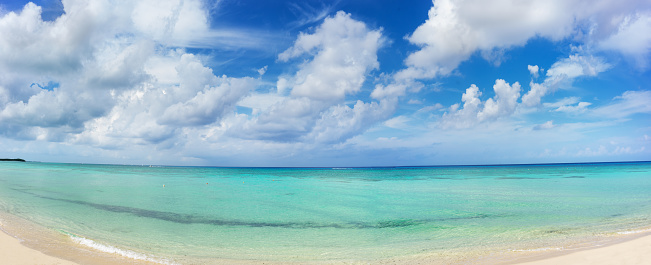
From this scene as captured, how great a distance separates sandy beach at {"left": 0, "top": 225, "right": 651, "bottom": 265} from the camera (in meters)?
8.98

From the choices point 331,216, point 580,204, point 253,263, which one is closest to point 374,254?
point 253,263

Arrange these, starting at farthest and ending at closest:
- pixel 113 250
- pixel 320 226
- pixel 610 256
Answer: pixel 320 226
pixel 113 250
pixel 610 256

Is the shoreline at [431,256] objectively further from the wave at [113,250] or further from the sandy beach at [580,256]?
the wave at [113,250]

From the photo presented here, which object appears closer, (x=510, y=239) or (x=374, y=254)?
(x=374, y=254)

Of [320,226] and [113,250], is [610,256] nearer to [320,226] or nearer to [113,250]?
[320,226]

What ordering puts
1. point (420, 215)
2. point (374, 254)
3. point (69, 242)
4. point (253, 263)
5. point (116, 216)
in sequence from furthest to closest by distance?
point (420, 215), point (116, 216), point (69, 242), point (374, 254), point (253, 263)

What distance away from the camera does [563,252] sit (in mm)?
10375

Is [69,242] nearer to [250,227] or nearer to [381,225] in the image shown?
[250,227]

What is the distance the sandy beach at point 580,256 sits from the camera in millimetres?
8977

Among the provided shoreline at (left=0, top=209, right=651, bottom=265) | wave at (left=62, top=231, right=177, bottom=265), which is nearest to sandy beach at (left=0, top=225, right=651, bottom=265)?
shoreline at (left=0, top=209, right=651, bottom=265)

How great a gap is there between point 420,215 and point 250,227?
9.68 meters

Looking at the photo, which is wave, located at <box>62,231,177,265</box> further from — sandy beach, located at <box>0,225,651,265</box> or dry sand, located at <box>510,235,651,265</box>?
dry sand, located at <box>510,235,651,265</box>

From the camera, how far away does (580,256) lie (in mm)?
9539

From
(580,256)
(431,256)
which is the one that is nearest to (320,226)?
(431,256)
